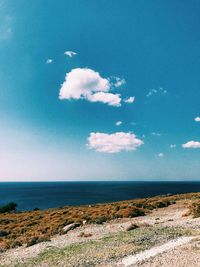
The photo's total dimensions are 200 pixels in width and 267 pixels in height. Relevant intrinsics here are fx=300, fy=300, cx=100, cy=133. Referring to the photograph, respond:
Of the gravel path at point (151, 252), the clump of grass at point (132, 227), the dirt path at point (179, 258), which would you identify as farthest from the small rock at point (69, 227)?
the dirt path at point (179, 258)

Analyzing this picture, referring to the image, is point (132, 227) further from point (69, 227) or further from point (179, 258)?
point (179, 258)

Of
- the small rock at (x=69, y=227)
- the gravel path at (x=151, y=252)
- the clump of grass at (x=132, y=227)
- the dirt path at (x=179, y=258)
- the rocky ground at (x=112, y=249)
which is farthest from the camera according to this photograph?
the small rock at (x=69, y=227)

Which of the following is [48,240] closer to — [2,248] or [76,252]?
[2,248]

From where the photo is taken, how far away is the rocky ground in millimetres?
16734

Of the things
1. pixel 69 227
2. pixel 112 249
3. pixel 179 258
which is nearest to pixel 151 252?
pixel 179 258

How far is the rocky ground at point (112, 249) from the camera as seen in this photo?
659 inches

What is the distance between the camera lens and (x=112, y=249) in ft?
64.3

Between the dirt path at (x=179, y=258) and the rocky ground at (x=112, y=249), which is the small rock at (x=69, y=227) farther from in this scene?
the dirt path at (x=179, y=258)

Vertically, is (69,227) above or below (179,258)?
below

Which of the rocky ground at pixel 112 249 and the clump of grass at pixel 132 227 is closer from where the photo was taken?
the rocky ground at pixel 112 249

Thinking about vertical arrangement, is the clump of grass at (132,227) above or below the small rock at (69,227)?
above

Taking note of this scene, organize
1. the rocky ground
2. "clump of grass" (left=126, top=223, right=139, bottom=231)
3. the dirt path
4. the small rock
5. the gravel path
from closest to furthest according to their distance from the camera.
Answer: the dirt path < the gravel path < the rocky ground < "clump of grass" (left=126, top=223, right=139, bottom=231) < the small rock

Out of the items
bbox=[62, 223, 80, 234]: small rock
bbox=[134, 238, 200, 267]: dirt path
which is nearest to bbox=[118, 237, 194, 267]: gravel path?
bbox=[134, 238, 200, 267]: dirt path

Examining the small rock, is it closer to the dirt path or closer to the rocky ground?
the rocky ground
